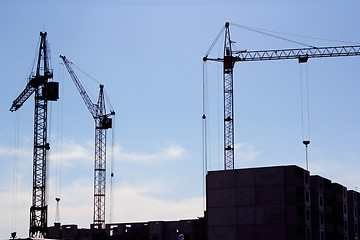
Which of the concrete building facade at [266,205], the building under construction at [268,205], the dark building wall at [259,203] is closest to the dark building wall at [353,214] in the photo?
the building under construction at [268,205]

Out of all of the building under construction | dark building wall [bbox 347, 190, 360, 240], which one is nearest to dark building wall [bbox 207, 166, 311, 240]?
the building under construction

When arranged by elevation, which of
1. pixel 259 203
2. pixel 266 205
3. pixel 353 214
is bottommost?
pixel 353 214

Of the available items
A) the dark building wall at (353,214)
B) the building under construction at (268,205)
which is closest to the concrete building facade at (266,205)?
the building under construction at (268,205)

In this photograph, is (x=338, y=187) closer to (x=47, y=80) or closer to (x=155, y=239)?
(x=155, y=239)

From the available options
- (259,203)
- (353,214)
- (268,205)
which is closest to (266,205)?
(268,205)

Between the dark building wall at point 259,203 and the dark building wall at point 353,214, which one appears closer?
the dark building wall at point 259,203

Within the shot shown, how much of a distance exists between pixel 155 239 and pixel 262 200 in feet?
180

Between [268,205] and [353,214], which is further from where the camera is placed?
[353,214]

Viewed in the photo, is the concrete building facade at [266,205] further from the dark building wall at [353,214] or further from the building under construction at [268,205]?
the dark building wall at [353,214]

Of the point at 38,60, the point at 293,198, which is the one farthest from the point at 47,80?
the point at 293,198

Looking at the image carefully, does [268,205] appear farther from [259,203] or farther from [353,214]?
[353,214]

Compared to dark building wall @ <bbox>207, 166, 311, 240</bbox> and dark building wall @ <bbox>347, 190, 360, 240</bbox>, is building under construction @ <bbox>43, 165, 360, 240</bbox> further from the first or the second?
dark building wall @ <bbox>347, 190, 360, 240</bbox>

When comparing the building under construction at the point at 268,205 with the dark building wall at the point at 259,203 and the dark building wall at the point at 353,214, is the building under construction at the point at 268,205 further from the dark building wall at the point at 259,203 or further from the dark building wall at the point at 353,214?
the dark building wall at the point at 353,214

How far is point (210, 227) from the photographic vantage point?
15775 centimetres
